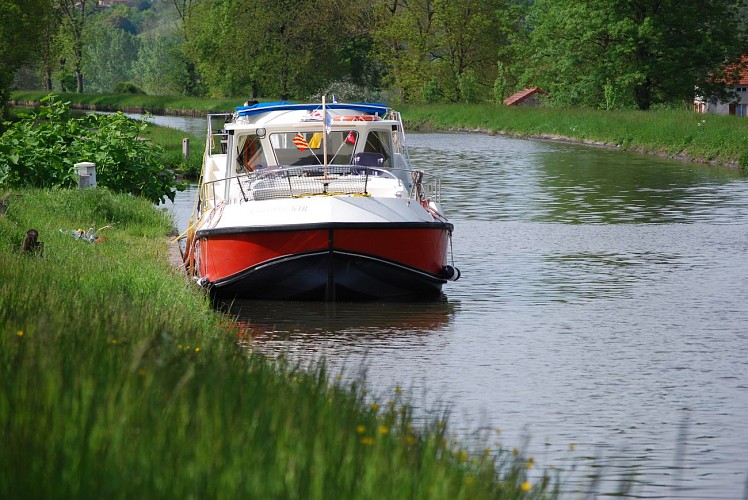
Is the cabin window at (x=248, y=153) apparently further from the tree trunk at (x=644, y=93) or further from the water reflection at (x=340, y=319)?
the tree trunk at (x=644, y=93)

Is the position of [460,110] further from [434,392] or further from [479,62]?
[434,392]

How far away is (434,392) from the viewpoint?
11859mm

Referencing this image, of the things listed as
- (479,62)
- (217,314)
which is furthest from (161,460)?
(479,62)

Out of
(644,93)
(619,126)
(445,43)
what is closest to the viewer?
(619,126)

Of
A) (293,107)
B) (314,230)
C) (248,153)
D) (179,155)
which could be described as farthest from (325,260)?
(179,155)

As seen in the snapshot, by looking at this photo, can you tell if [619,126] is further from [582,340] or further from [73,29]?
[73,29]

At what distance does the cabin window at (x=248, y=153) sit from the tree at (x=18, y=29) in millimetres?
43051

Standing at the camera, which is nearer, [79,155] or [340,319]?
[340,319]

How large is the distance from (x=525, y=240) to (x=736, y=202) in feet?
29.0

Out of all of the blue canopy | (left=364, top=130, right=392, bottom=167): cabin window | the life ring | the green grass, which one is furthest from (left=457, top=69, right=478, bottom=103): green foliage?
(left=364, top=130, right=392, bottom=167): cabin window

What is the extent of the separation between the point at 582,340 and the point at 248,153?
22.9 feet

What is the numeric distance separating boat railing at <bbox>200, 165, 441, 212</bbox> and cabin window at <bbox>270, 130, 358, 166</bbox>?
0.53m

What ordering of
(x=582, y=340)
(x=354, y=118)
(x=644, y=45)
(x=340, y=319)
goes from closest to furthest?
(x=582, y=340) → (x=340, y=319) → (x=354, y=118) → (x=644, y=45)

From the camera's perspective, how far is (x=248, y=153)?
19562mm
